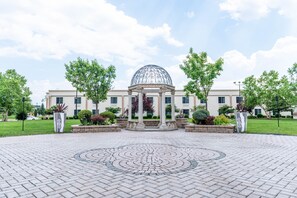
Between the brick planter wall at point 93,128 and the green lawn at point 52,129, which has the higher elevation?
the brick planter wall at point 93,128

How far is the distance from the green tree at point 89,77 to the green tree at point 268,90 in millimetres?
26691

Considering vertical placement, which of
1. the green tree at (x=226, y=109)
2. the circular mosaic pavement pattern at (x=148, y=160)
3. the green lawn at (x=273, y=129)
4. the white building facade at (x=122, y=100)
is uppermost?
the white building facade at (x=122, y=100)

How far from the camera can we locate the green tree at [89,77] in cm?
2972

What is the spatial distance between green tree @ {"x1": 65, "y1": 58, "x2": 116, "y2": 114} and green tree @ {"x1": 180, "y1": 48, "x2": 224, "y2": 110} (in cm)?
1182

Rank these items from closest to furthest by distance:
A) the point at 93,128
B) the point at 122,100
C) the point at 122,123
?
the point at 93,128
the point at 122,123
the point at 122,100

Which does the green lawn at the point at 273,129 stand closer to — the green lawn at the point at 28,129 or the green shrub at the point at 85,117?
the green shrub at the point at 85,117

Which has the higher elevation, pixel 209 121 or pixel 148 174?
pixel 209 121

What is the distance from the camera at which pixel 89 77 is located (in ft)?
98.0

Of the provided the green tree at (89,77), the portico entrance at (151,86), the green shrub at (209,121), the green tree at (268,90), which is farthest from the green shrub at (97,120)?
the green tree at (268,90)

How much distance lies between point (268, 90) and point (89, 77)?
102ft

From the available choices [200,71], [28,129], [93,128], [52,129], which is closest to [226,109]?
[200,71]

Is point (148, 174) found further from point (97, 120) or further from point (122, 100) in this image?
point (122, 100)

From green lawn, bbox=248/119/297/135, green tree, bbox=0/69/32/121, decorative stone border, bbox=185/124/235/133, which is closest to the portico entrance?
decorative stone border, bbox=185/124/235/133

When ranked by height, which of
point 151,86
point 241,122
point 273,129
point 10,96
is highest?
point 10,96
